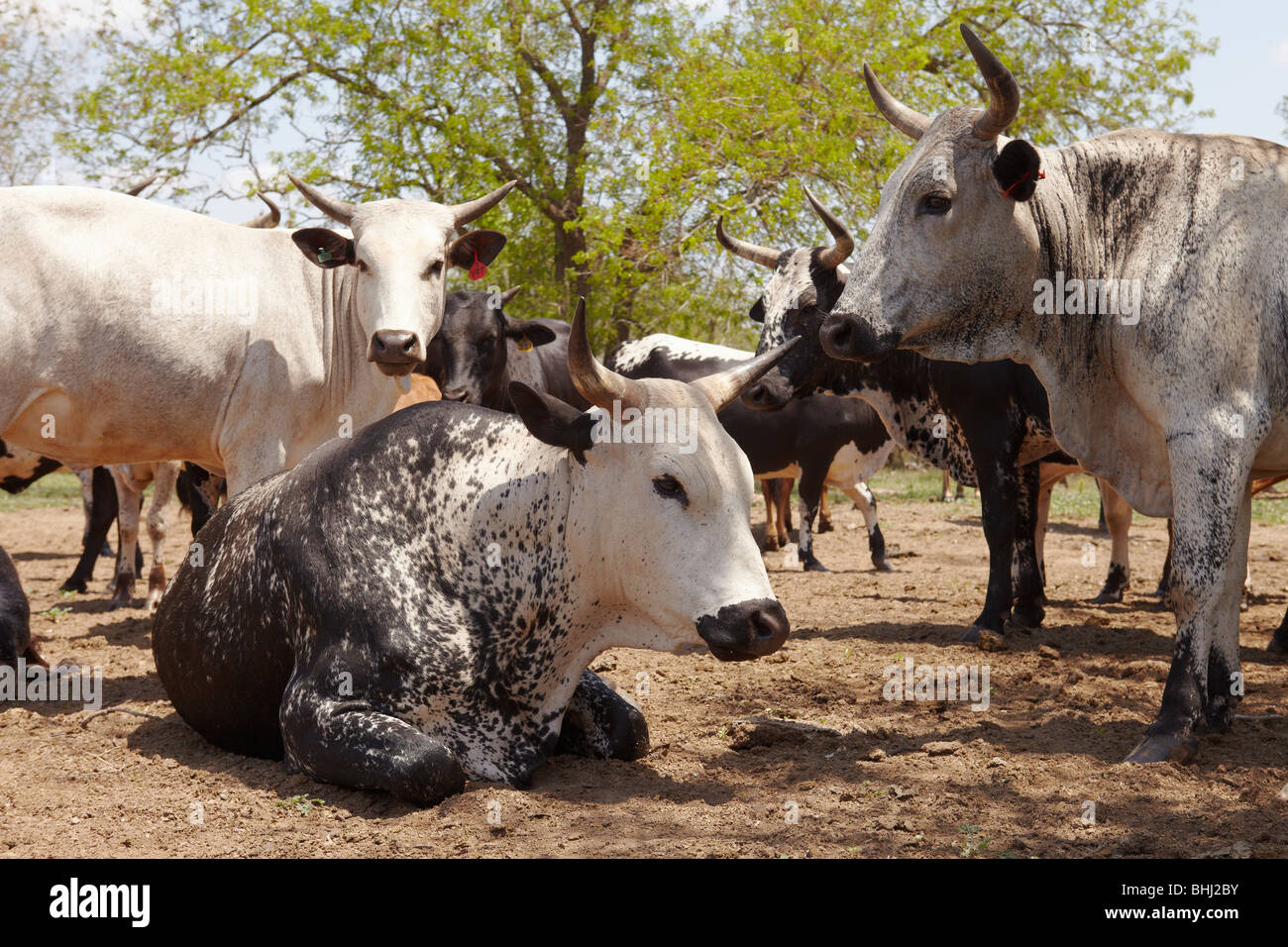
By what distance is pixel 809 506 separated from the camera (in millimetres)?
11281

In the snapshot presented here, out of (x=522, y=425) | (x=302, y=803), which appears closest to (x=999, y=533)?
(x=522, y=425)

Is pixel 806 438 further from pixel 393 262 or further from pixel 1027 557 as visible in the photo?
pixel 393 262

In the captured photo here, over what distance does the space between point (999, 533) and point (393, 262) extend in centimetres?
391

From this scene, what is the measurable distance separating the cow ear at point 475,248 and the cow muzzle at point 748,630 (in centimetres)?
354

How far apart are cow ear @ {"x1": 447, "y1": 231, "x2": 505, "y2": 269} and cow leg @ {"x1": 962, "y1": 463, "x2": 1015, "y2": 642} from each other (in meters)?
3.19

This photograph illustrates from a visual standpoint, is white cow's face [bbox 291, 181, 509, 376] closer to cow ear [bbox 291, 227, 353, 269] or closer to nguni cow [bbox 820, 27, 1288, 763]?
cow ear [bbox 291, 227, 353, 269]

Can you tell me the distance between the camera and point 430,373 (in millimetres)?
8977

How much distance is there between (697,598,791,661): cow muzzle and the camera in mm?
3910

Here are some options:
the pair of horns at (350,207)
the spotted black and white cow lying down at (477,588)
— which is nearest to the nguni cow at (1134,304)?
the spotted black and white cow lying down at (477,588)

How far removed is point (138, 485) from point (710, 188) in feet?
31.4

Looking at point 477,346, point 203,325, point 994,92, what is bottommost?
point 203,325

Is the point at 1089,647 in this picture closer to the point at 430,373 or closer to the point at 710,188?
the point at 430,373

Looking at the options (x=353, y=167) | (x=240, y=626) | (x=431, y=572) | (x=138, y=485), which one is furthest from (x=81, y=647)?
(x=353, y=167)
